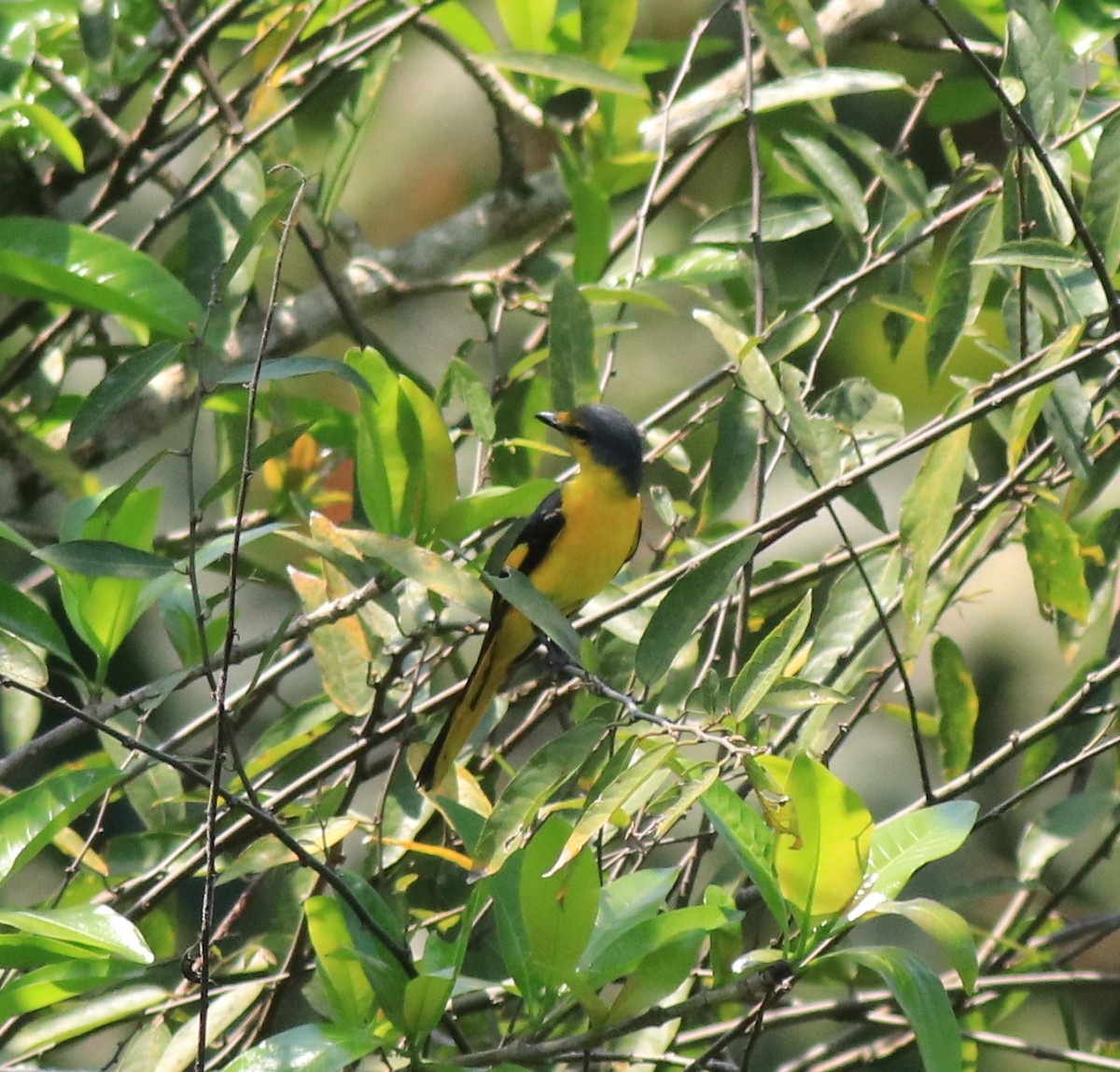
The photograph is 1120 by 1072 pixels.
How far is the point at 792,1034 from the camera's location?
15.5 feet

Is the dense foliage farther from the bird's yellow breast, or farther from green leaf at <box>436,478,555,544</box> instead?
the bird's yellow breast

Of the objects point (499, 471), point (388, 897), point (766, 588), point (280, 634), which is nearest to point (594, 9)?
point (499, 471)

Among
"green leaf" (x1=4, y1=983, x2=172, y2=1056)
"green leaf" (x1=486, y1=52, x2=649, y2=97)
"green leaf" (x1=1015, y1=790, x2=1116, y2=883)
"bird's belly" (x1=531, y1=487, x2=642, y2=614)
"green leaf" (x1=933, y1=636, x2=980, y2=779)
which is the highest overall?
"green leaf" (x1=486, y1=52, x2=649, y2=97)

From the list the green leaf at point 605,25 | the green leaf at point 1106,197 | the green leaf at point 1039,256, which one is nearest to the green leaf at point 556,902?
the green leaf at point 1039,256

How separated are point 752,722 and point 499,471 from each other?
110cm

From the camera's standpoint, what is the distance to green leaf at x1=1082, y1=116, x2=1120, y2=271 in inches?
77.3

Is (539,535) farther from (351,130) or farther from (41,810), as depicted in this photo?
(41,810)

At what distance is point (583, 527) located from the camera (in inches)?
126

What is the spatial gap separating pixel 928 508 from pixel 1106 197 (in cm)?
52

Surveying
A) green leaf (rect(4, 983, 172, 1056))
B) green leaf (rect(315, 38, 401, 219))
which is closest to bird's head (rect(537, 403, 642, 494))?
green leaf (rect(315, 38, 401, 219))

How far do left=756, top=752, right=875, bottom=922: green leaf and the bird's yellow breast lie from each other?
5.35 ft

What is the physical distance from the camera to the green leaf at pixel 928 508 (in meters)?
1.92

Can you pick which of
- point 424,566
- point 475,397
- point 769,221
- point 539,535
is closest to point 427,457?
point 475,397

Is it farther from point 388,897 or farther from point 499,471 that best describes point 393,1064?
point 499,471
